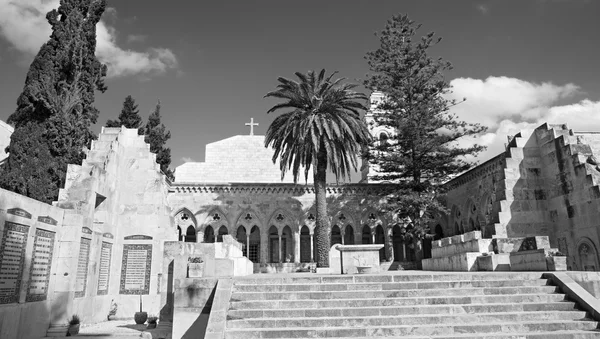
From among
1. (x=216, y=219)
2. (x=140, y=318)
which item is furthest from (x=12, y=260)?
(x=216, y=219)

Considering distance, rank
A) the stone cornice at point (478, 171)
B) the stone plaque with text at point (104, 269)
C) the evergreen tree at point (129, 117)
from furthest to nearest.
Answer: the evergreen tree at point (129, 117), the stone cornice at point (478, 171), the stone plaque with text at point (104, 269)

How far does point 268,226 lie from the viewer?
2812 cm

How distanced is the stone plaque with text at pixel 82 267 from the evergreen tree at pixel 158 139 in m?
16.2

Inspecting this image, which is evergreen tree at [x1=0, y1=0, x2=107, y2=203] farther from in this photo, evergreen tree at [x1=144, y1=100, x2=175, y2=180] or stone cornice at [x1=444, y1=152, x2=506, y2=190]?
stone cornice at [x1=444, y1=152, x2=506, y2=190]

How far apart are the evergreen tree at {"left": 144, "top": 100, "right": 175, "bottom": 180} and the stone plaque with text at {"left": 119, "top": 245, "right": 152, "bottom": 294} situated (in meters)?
14.2

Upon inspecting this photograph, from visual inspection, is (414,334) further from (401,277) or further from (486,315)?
(401,277)

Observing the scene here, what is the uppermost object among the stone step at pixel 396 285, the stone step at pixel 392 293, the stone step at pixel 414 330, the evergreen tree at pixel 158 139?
the evergreen tree at pixel 158 139

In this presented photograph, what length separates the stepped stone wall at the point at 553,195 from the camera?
35.3ft

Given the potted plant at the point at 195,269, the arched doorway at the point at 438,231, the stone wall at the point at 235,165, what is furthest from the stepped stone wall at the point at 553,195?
the stone wall at the point at 235,165

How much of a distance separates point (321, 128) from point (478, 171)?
10765 millimetres

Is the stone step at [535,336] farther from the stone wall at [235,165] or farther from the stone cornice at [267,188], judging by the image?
the stone wall at [235,165]

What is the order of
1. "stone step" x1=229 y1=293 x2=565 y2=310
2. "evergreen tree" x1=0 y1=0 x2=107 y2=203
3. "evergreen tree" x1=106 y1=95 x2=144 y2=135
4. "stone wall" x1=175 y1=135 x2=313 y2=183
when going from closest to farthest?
"stone step" x1=229 y1=293 x2=565 y2=310
"evergreen tree" x1=0 y1=0 x2=107 y2=203
"evergreen tree" x1=106 y1=95 x2=144 y2=135
"stone wall" x1=175 y1=135 x2=313 y2=183

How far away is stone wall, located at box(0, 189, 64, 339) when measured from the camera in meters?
7.97

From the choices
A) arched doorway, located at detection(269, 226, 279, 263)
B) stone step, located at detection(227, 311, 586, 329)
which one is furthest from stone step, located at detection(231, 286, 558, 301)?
arched doorway, located at detection(269, 226, 279, 263)
